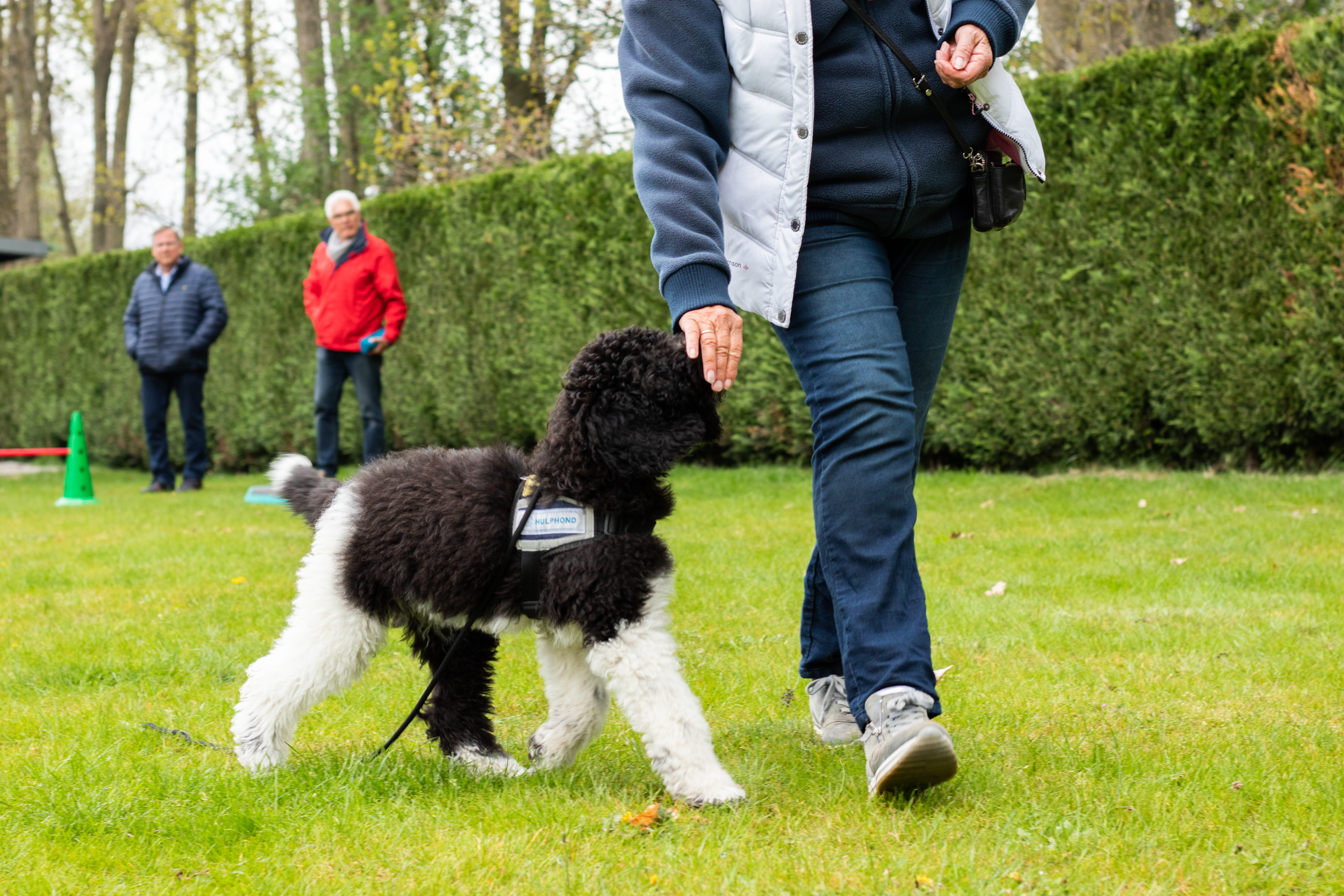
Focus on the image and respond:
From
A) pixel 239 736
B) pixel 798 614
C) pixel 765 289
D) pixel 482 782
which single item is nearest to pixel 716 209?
pixel 765 289

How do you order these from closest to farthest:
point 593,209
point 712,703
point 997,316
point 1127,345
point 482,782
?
1. point 482,782
2. point 712,703
3. point 1127,345
4. point 997,316
5. point 593,209

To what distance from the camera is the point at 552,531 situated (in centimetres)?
262

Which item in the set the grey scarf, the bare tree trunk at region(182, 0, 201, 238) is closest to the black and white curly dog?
the grey scarf

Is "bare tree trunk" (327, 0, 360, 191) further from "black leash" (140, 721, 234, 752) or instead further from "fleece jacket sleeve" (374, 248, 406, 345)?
"black leash" (140, 721, 234, 752)

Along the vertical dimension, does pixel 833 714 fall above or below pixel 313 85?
below

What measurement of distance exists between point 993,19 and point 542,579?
1602mm

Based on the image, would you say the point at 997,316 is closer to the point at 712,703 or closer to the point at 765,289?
the point at 712,703

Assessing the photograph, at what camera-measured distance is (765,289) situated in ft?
8.68

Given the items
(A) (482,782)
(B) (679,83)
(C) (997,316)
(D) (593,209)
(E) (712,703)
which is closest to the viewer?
(B) (679,83)

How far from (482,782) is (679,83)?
5.59 ft

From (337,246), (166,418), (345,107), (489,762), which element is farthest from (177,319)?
(489,762)

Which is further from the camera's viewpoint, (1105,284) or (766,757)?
(1105,284)

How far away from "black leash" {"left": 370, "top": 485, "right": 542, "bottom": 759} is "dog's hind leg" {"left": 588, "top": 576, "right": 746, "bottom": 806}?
0.30 m

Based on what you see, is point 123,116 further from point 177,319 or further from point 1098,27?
point 1098,27
